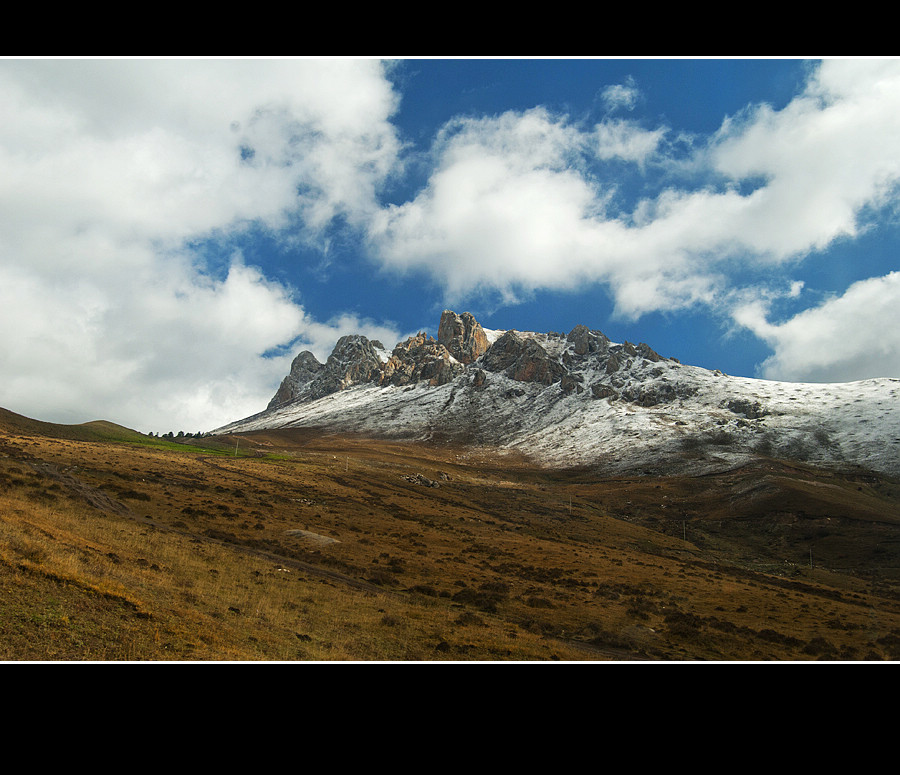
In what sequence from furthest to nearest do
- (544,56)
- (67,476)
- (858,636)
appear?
(67,476)
(858,636)
(544,56)

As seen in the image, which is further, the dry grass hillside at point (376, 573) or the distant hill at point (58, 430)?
the distant hill at point (58, 430)

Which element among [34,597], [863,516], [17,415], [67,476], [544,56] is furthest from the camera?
[17,415]

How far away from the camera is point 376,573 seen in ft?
109

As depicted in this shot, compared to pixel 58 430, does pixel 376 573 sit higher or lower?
lower

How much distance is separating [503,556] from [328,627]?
28.9m

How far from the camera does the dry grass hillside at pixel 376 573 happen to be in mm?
16234

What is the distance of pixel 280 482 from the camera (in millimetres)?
69750

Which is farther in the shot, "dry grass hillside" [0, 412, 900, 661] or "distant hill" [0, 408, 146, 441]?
"distant hill" [0, 408, 146, 441]

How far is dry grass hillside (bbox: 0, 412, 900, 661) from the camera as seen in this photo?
53.3ft

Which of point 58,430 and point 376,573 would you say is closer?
point 376,573

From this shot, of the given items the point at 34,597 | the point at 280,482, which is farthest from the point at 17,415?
the point at 34,597
